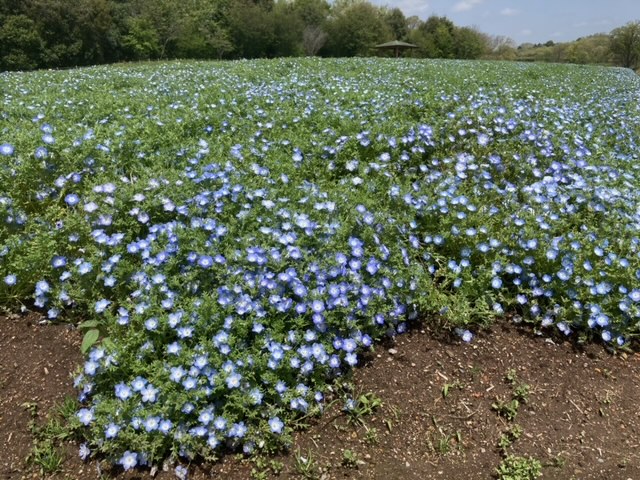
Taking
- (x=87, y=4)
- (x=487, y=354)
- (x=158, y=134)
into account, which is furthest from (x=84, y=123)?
(x=87, y=4)

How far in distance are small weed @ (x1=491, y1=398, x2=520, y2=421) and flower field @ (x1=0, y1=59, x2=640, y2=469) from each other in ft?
1.71

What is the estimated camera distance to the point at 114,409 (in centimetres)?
228

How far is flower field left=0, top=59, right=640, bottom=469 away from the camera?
245 cm

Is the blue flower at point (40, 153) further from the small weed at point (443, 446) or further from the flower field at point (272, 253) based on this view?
the small weed at point (443, 446)

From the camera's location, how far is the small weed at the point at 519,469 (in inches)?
93.7

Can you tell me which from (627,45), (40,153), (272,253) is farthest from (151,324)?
(627,45)

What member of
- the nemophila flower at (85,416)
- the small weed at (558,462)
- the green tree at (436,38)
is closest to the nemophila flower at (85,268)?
the nemophila flower at (85,416)

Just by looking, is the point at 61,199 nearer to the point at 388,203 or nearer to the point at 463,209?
the point at 388,203

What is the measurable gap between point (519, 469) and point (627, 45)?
6388cm

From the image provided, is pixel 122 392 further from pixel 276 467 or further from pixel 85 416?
pixel 276 467

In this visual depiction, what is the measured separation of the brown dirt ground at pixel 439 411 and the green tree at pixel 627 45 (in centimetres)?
6148

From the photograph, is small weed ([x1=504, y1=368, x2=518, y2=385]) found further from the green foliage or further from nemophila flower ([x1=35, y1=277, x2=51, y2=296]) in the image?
nemophila flower ([x1=35, y1=277, x2=51, y2=296])

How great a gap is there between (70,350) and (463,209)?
2.85 metres

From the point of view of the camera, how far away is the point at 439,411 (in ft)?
8.93
